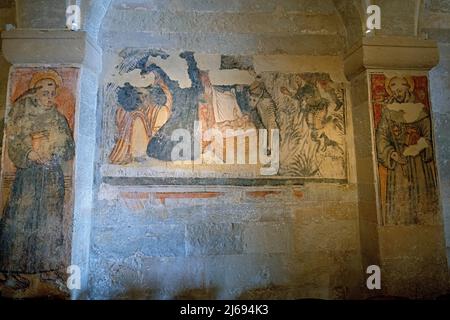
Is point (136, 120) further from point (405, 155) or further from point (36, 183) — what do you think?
point (405, 155)

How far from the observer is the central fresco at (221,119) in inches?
119

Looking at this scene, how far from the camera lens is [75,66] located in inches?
108

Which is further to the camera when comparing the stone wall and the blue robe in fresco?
the stone wall

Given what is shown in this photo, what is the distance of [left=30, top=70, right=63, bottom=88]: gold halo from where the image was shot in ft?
8.82

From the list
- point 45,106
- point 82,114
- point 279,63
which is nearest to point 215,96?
point 279,63

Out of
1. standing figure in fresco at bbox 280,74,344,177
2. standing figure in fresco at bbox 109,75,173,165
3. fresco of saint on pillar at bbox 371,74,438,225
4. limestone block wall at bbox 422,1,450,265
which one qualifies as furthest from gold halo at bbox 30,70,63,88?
limestone block wall at bbox 422,1,450,265

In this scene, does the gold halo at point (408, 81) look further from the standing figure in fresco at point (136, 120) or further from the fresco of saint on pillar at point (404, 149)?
the standing figure in fresco at point (136, 120)

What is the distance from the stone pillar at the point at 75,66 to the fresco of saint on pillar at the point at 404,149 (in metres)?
2.90

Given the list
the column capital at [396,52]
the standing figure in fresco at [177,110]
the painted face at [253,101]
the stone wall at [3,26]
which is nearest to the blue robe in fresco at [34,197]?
the stone wall at [3,26]

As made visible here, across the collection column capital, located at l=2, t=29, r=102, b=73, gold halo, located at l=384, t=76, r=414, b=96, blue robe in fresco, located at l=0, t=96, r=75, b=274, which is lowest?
blue robe in fresco, located at l=0, t=96, r=75, b=274

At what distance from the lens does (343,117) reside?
3.18 m

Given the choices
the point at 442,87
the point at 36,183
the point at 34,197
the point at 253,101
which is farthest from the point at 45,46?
the point at 442,87

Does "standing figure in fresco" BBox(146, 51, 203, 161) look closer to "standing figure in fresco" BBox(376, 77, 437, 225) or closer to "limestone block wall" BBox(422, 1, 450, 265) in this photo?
"standing figure in fresco" BBox(376, 77, 437, 225)

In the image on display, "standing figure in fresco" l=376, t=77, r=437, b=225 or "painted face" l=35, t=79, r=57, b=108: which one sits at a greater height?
"painted face" l=35, t=79, r=57, b=108
